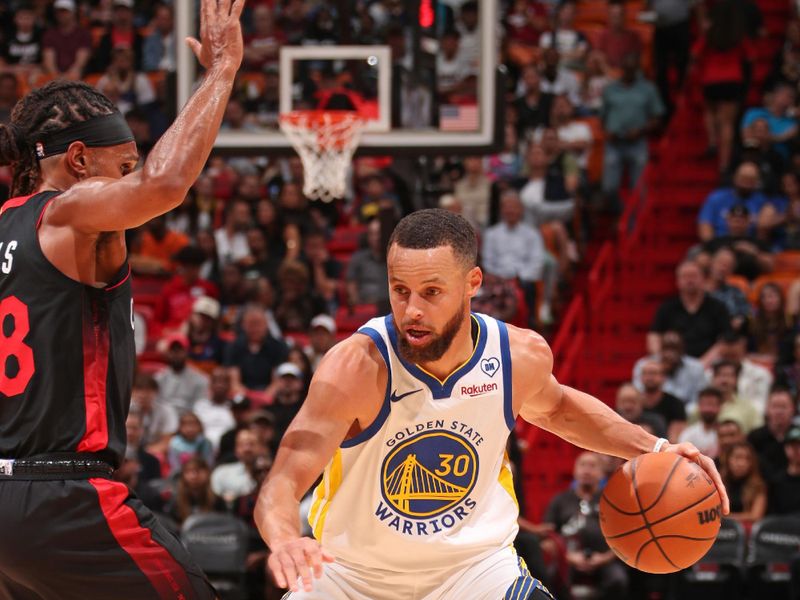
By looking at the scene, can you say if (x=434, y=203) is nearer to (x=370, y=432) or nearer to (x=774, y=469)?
(x=774, y=469)

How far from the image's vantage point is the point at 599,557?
33.0 feet

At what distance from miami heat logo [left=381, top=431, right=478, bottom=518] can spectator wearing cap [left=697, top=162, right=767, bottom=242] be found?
9.44m

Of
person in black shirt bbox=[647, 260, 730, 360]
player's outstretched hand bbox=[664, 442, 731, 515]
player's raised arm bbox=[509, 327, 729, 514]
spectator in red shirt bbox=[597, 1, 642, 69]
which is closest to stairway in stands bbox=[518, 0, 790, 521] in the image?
person in black shirt bbox=[647, 260, 730, 360]

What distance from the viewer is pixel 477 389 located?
15.5 feet

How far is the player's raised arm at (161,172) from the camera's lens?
3848 millimetres

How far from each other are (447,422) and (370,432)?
0.27 m

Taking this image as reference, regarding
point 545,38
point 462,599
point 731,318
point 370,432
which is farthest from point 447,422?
point 545,38

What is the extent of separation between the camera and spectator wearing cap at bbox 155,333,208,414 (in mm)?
12305

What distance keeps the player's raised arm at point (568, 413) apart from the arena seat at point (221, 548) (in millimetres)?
5330

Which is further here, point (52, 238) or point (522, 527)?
point (522, 527)

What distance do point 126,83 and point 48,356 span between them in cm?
1276

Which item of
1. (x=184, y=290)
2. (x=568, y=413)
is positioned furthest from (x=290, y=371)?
(x=568, y=413)

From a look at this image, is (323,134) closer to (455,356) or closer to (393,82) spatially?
(393,82)

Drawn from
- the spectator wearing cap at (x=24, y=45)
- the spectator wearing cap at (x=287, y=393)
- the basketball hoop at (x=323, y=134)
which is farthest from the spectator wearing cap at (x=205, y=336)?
the spectator wearing cap at (x=24, y=45)
